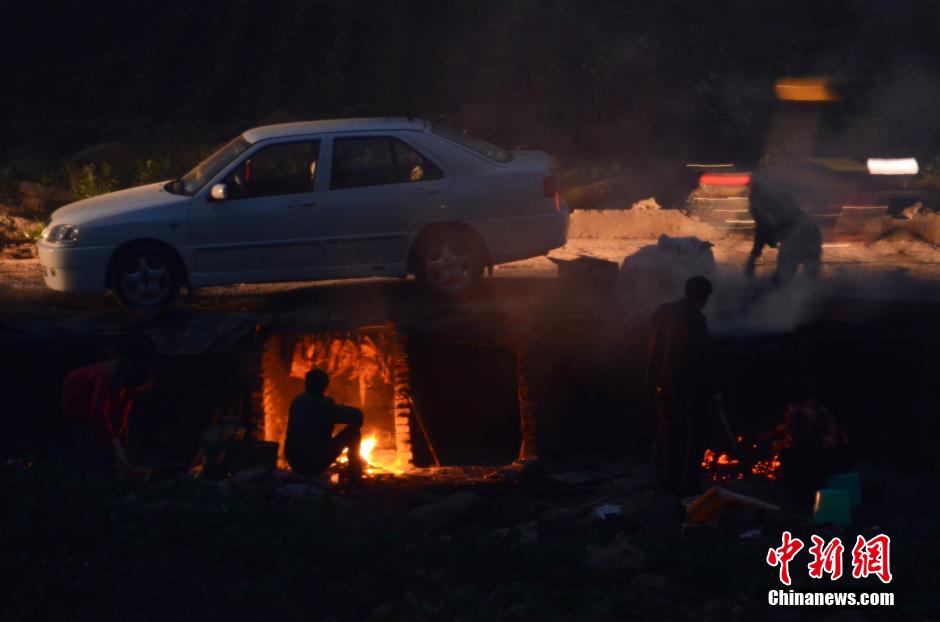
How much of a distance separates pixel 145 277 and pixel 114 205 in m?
0.75

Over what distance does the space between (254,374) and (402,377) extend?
1554 mm

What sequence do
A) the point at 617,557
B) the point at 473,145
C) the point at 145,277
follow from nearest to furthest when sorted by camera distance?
the point at 617,557
the point at 145,277
the point at 473,145

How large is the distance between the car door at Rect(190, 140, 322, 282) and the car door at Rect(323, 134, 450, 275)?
0.62ft

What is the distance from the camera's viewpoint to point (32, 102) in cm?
2727

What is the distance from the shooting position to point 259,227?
10.9 metres

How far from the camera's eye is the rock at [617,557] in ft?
21.8

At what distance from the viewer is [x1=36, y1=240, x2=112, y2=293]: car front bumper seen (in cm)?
1055

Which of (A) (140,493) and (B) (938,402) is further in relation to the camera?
(B) (938,402)

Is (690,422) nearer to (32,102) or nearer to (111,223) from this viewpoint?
(111,223)

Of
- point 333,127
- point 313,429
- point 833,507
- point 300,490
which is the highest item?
point 333,127

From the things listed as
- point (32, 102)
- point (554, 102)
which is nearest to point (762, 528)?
point (554, 102)

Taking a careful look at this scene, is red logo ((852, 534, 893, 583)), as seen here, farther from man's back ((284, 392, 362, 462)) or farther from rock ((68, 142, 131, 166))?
rock ((68, 142, 131, 166))

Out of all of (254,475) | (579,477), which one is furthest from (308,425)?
(579,477)

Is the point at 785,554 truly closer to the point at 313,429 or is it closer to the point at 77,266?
the point at 313,429
